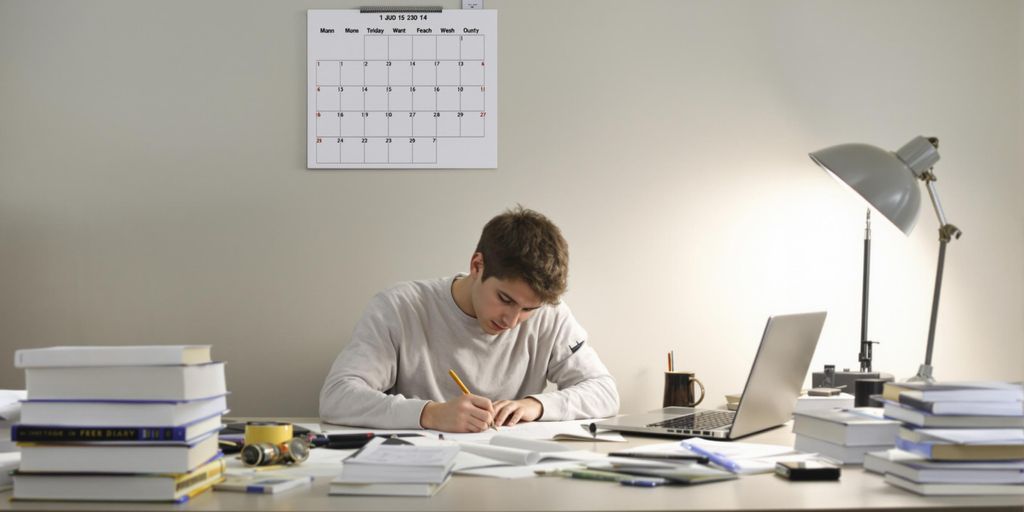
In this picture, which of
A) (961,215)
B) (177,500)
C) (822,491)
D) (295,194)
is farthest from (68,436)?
(961,215)

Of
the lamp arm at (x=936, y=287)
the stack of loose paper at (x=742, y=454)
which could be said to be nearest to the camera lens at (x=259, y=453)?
the stack of loose paper at (x=742, y=454)

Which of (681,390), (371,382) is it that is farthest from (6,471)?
(681,390)

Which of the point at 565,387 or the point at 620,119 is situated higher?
the point at 620,119

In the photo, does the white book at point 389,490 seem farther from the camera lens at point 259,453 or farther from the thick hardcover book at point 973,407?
the thick hardcover book at point 973,407

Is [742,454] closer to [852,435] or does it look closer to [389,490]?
[852,435]

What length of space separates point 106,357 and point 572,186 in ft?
5.71

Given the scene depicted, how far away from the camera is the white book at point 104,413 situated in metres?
1.20

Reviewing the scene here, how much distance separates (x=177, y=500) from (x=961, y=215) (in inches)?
97.6

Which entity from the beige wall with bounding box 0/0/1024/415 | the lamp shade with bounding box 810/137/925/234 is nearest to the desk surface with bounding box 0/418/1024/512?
the lamp shade with bounding box 810/137/925/234

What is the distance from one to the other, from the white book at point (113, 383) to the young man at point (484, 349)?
2.35 ft

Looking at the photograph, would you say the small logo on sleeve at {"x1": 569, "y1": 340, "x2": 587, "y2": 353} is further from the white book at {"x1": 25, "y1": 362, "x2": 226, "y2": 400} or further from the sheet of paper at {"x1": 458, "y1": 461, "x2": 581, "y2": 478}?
the white book at {"x1": 25, "y1": 362, "x2": 226, "y2": 400}

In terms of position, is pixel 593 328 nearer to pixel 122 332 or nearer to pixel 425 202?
pixel 425 202

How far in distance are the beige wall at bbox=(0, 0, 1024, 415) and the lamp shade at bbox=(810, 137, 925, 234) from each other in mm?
961

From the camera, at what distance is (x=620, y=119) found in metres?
2.76
